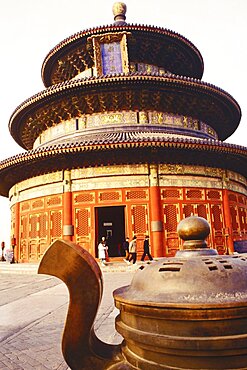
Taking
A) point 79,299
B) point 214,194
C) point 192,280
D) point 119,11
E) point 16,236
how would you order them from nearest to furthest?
point 192,280
point 79,299
point 214,194
point 16,236
point 119,11

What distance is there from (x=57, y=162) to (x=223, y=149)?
23.4 feet

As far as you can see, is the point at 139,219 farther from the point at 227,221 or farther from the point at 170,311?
the point at 170,311

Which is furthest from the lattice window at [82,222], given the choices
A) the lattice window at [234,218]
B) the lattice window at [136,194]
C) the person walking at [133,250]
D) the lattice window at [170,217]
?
the lattice window at [234,218]

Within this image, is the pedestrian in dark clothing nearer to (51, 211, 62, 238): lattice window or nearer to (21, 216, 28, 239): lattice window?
(51, 211, 62, 238): lattice window

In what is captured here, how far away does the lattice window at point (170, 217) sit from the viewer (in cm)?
1320

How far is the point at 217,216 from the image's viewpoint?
14023 mm

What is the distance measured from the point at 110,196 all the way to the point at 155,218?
214cm

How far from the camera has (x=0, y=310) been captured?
580 cm

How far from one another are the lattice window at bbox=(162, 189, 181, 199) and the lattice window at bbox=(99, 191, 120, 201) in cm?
199

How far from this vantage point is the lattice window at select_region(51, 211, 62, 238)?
13766mm

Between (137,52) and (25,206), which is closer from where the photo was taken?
(25,206)

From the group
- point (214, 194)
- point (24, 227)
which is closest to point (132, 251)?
point (214, 194)

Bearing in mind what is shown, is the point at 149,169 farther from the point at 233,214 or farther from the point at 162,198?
the point at 233,214

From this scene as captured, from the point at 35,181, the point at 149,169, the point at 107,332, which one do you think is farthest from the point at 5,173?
the point at 107,332
